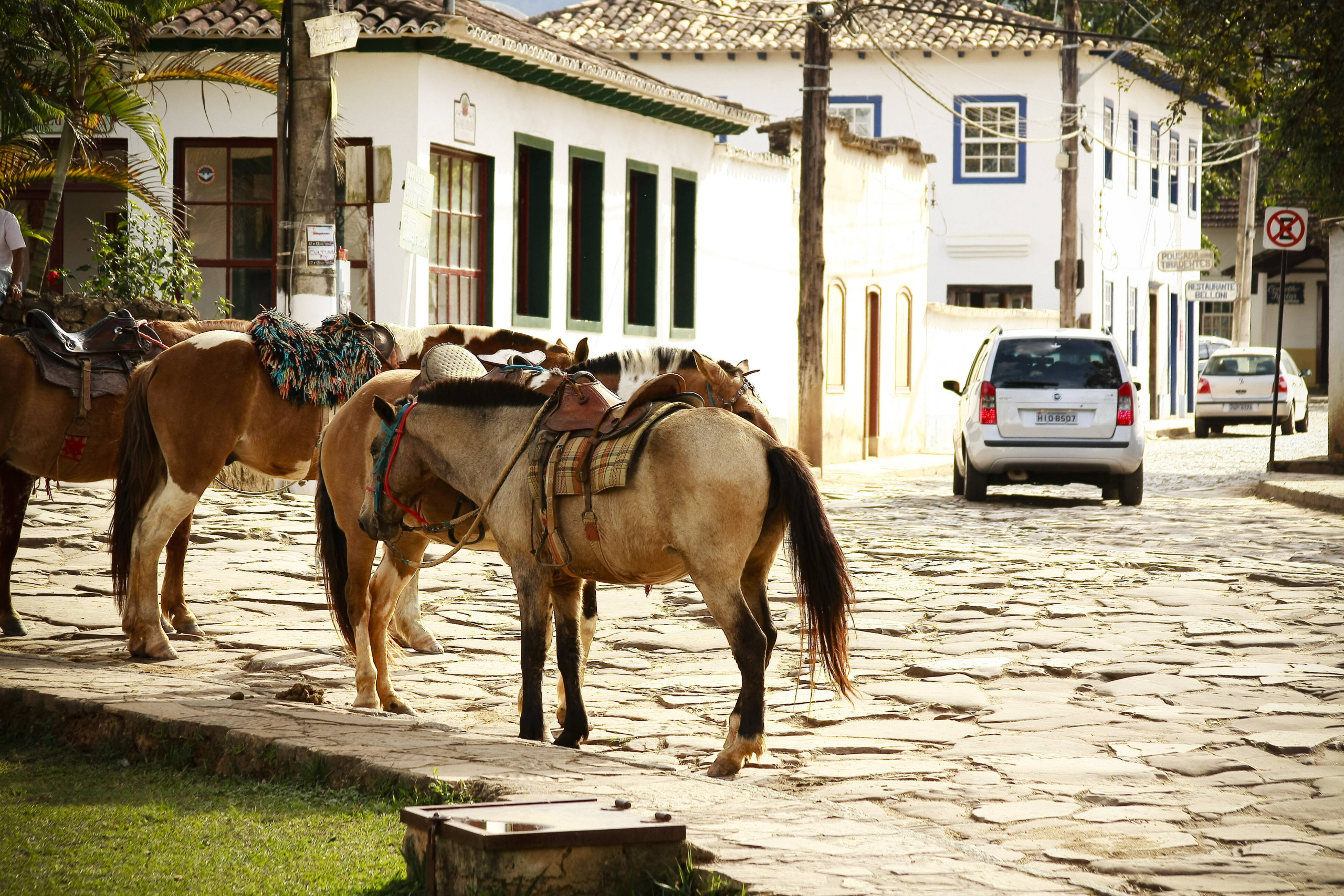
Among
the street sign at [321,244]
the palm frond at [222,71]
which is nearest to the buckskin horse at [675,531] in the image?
the street sign at [321,244]

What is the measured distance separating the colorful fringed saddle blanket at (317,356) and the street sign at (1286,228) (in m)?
14.9

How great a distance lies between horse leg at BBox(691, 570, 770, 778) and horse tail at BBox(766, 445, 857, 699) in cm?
22

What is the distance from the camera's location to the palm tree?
1345 centimetres

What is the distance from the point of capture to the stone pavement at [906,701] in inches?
176

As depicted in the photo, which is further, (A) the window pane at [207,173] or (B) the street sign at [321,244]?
(A) the window pane at [207,173]

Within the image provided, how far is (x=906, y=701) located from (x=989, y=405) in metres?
10.0

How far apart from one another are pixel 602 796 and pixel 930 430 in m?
24.8

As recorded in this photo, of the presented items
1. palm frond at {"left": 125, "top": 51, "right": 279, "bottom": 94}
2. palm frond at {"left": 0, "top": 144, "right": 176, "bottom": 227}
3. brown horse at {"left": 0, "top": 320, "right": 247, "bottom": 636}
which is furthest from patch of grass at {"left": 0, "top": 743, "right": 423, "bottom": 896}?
palm frond at {"left": 125, "top": 51, "right": 279, "bottom": 94}

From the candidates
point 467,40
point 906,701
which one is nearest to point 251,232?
point 467,40

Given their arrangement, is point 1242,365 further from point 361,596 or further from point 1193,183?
point 361,596

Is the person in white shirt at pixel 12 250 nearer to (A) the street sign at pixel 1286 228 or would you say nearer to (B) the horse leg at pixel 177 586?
(B) the horse leg at pixel 177 586

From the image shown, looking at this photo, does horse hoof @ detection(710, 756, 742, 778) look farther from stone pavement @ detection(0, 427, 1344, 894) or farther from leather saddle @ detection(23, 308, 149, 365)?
leather saddle @ detection(23, 308, 149, 365)

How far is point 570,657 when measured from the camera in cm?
613

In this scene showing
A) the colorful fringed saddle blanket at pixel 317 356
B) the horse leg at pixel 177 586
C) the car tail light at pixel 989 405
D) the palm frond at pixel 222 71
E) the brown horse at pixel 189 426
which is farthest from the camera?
the car tail light at pixel 989 405
